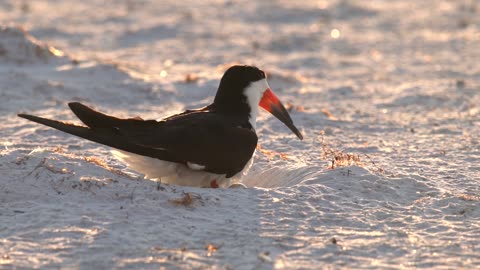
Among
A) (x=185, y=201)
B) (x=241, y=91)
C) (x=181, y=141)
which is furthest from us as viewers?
(x=241, y=91)

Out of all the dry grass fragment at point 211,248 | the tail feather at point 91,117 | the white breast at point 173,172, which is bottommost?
the dry grass fragment at point 211,248

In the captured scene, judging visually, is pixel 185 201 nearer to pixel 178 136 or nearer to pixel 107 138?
pixel 178 136

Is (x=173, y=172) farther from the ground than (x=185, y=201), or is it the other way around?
(x=173, y=172)

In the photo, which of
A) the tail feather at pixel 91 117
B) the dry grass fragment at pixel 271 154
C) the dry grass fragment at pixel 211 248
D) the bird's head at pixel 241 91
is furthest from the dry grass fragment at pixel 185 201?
the dry grass fragment at pixel 271 154

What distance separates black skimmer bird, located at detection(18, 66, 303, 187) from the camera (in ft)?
19.3

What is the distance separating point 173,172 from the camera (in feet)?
20.5

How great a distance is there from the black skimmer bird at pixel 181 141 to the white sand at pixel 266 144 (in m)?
0.26

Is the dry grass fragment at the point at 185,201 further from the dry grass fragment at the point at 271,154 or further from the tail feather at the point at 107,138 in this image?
the dry grass fragment at the point at 271,154

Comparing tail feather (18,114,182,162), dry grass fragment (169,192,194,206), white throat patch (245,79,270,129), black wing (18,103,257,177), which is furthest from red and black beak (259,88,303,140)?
dry grass fragment (169,192,194,206)

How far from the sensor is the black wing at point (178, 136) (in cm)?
588

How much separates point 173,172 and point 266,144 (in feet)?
7.19

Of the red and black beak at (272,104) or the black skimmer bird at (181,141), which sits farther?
the red and black beak at (272,104)

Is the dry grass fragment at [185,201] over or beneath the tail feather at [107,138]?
beneath

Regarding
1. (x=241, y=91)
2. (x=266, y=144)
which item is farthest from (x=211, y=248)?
(x=266, y=144)
